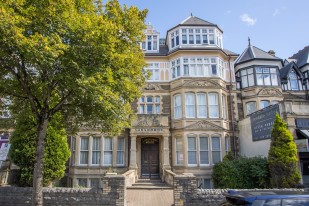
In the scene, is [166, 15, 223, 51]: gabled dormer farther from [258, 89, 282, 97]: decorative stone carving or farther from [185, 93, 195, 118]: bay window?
[258, 89, 282, 97]: decorative stone carving

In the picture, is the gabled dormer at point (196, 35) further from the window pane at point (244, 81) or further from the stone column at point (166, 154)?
the stone column at point (166, 154)

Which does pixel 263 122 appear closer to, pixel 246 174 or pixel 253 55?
pixel 246 174

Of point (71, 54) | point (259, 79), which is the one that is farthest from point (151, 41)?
point (71, 54)

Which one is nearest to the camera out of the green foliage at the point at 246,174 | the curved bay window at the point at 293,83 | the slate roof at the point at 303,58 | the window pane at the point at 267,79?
the green foliage at the point at 246,174

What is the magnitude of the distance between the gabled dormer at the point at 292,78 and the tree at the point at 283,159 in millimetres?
10173

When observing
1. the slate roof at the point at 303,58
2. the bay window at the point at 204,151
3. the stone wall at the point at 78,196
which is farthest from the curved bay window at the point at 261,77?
the stone wall at the point at 78,196

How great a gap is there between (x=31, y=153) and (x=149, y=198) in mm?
6438

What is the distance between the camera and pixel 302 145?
14633 mm

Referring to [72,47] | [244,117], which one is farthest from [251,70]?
[72,47]

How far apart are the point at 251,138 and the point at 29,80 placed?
1557cm

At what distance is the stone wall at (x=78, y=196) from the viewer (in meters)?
9.76

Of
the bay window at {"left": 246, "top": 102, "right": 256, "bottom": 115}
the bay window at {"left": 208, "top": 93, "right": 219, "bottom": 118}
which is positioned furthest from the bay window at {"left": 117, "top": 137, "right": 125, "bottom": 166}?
the bay window at {"left": 246, "top": 102, "right": 256, "bottom": 115}

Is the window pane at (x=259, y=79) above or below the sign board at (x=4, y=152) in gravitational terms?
above

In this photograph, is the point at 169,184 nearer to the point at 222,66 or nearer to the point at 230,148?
the point at 230,148
